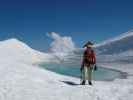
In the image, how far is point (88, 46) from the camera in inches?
784

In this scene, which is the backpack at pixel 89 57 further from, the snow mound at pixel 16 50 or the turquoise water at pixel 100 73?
the snow mound at pixel 16 50

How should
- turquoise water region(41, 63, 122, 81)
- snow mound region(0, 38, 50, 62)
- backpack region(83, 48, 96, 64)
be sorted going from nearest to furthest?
backpack region(83, 48, 96, 64) → turquoise water region(41, 63, 122, 81) → snow mound region(0, 38, 50, 62)

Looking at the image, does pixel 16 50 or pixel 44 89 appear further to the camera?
pixel 16 50

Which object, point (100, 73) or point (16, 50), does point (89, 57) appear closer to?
point (100, 73)

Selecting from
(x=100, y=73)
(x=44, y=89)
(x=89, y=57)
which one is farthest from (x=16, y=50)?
(x=44, y=89)

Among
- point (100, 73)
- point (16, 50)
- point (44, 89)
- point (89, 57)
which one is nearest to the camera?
point (44, 89)

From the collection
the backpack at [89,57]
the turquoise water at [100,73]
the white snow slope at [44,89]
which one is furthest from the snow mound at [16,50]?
the backpack at [89,57]

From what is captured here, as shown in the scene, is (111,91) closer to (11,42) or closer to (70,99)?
(70,99)

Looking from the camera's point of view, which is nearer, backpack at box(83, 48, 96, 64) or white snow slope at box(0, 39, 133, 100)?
white snow slope at box(0, 39, 133, 100)

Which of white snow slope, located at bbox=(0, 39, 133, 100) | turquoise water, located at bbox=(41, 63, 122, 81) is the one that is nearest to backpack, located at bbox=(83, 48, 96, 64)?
white snow slope, located at bbox=(0, 39, 133, 100)

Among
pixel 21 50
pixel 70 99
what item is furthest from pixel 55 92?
pixel 21 50

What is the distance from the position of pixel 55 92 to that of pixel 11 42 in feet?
212

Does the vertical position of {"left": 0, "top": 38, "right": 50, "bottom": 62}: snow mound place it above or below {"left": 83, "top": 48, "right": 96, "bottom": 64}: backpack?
above

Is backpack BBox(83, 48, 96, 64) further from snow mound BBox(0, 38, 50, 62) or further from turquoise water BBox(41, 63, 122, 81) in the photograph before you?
snow mound BBox(0, 38, 50, 62)
